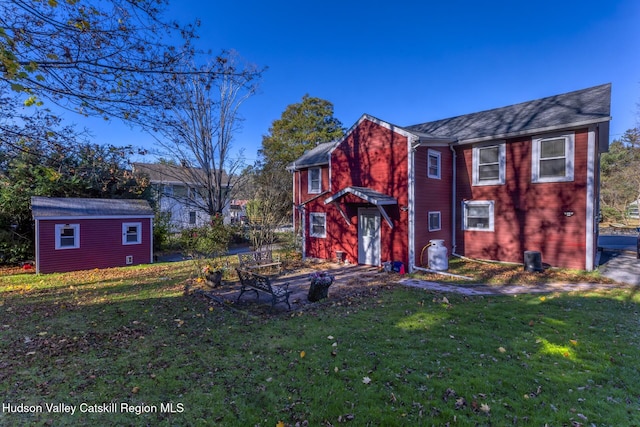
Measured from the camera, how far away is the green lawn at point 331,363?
11.0ft

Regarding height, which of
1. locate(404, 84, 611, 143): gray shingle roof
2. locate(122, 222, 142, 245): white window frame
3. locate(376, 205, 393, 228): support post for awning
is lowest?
locate(122, 222, 142, 245): white window frame

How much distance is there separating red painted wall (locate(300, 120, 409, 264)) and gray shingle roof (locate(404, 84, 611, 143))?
354cm

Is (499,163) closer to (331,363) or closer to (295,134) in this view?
(331,363)

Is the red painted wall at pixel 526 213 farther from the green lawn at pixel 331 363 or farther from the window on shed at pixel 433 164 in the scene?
the green lawn at pixel 331 363

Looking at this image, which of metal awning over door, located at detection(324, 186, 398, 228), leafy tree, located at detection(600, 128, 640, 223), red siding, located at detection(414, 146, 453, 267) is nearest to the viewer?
metal awning over door, located at detection(324, 186, 398, 228)

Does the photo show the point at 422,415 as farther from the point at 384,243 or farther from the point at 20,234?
the point at 20,234

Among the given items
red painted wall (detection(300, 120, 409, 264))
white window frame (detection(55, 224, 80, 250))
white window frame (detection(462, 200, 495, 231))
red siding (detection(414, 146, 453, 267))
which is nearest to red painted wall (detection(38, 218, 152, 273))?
white window frame (detection(55, 224, 80, 250))

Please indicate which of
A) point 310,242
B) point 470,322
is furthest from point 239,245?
point 470,322

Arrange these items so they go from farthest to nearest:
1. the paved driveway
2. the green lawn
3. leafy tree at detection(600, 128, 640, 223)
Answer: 1. leafy tree at detection(600, 128, 640, 223)
2. the paved driveway
3. the green lawn

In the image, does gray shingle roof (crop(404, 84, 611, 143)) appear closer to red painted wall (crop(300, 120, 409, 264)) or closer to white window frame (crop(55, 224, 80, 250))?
red painted wall (crop(300, 120, 409, 264))

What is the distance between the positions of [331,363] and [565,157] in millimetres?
12082

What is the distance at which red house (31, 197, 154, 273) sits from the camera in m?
13.7

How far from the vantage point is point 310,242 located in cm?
1552

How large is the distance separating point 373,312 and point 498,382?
324 centimetres
